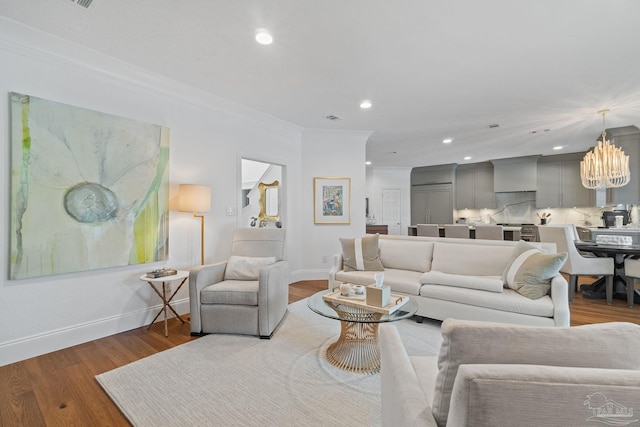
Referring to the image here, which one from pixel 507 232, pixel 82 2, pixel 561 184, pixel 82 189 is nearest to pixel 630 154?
pixel 507 232

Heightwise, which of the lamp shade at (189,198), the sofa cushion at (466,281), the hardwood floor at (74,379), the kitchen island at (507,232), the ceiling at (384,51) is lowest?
the hardwood floor at (74,379)

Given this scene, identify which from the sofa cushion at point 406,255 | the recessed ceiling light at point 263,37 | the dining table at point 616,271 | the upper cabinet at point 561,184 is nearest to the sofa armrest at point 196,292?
the recessed ceiling light at point 263,37

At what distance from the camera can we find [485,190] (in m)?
8.07

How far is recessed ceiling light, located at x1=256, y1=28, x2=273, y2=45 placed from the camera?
2.25 meters

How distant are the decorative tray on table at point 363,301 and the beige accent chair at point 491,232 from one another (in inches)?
134

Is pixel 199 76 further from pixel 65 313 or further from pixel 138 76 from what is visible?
pixel 65 313

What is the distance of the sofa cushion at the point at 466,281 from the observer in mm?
2768

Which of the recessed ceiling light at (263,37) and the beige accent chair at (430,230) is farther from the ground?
the recessed ceiling light at (263,37)

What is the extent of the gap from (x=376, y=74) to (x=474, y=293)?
2.38 meters

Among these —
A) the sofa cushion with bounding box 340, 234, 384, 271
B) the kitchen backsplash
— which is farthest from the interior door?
the sofa cushion with bounding box 340, 234, 384, 271

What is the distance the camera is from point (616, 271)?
4.02 metres

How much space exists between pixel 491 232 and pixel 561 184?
3712 mm

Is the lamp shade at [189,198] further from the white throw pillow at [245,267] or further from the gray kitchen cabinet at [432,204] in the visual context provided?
the gray kitchen cabinet at [432,204]

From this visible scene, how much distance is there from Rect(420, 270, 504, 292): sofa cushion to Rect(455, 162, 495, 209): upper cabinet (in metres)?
5.79
